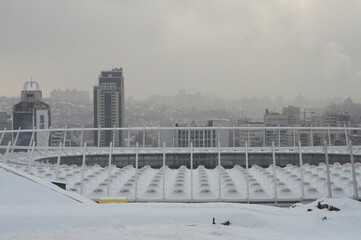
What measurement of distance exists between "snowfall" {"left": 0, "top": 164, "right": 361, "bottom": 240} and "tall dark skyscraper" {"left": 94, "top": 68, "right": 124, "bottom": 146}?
110 m

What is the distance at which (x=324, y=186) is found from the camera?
90.8 feet

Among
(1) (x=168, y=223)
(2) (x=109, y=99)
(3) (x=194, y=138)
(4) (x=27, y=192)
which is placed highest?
(2) (x=109, y=99)

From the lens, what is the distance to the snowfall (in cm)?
1147

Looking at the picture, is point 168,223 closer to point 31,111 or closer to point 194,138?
point 194,138

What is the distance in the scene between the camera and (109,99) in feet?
461

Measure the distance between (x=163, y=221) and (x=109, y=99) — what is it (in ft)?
426

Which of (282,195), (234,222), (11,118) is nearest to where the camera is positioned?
(234,222)

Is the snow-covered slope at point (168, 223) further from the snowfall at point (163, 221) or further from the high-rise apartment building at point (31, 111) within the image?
the high-rise apartment building at point (31, 111)

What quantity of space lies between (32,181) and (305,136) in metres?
44.8

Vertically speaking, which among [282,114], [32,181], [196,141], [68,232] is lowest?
[68,232]

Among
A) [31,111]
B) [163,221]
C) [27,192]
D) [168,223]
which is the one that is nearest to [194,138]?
[27,192]

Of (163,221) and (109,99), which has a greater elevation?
(109,99)

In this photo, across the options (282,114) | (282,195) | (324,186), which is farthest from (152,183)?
(282,114)

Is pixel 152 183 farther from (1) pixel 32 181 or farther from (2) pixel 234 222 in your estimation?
(2) pixel 234 222
